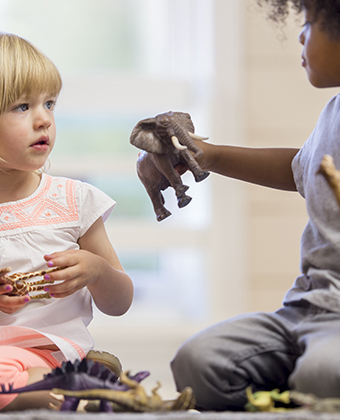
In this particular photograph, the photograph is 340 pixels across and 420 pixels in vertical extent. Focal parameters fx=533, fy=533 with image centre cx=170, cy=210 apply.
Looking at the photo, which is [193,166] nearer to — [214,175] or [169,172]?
[169,172]

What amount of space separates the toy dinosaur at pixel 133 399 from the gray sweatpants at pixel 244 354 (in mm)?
82

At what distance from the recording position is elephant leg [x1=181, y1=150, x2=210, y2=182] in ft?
2.32

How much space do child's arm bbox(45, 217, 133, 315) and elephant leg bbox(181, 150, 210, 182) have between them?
0.20 metres

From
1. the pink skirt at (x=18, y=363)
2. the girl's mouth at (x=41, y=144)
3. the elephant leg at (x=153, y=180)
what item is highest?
the girl's mouth at (x=41, y=144)

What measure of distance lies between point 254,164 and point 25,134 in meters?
0.37

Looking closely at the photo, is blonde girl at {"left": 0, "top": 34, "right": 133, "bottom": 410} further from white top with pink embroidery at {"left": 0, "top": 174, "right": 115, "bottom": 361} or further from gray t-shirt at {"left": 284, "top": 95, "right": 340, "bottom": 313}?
gray t-shirt at {"left": 284, "top": 95, "right": 340, "bottom": 313}

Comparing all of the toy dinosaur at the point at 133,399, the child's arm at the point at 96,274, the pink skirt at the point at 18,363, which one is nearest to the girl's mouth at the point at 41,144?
the child's arm at the point at 96,274

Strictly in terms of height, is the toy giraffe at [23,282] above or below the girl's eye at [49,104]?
below

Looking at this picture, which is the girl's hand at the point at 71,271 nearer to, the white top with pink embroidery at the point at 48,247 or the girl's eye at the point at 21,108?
the white top with pink embroidery at the point at 48,247

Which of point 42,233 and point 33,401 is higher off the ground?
point 42,233

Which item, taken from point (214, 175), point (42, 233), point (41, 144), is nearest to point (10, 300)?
point (42, 233)

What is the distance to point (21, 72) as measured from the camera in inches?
32.9

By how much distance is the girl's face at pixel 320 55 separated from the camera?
2.26 feet

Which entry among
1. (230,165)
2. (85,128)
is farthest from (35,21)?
(230,165)
